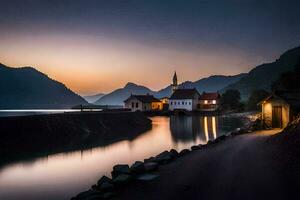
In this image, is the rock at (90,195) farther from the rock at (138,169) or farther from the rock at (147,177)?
the rock at (138,169)

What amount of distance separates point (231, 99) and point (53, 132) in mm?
90222

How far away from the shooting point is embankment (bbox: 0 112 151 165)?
29891 mm

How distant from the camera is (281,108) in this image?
35.5 metres

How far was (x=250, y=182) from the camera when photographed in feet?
42.3

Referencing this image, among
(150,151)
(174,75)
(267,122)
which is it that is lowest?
(150,151)

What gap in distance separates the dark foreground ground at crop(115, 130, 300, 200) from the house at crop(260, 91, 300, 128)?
15.8 meters

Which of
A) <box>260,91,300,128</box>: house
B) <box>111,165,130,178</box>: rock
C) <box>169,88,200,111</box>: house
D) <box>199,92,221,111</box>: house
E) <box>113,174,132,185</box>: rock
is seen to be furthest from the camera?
<box>199,92,221,111</box>: house

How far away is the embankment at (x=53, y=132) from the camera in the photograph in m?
29.9

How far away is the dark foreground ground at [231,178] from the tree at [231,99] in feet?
317

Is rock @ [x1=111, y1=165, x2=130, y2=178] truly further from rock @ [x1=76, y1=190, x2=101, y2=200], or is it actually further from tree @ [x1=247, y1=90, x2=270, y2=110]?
tree @ [x1=247, y1=90, x2=270, y2=110]

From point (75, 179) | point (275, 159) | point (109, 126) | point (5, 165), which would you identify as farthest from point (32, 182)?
point (109, 126)

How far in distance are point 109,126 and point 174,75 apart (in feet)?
346

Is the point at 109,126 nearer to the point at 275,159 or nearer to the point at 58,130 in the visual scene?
the point at 58,130

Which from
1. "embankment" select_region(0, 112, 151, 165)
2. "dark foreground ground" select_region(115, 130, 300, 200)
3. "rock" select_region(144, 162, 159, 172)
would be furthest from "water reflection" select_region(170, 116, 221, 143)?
"rock" select_region(144, 162, 159, 172)
